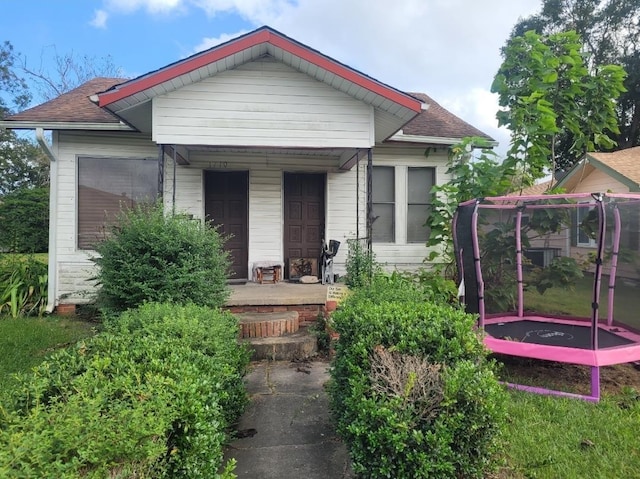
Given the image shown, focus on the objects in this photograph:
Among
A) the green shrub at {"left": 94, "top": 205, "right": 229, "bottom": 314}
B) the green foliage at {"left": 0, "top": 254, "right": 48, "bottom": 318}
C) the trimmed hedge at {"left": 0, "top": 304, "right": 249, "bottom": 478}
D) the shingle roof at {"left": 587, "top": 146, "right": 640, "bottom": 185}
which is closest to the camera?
the trimmed hedge at {"left": 0, "top": 304, "right": 249, "bottom": 478}

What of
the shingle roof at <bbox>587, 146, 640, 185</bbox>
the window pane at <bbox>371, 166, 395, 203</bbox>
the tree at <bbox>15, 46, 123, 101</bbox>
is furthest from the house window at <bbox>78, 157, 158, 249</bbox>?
the tree at <bbox>15, 46, 123, 101</bbox>

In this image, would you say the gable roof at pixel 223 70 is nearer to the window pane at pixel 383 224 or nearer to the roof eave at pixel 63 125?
the roof eave at pixel 63 125

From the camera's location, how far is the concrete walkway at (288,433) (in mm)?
2568

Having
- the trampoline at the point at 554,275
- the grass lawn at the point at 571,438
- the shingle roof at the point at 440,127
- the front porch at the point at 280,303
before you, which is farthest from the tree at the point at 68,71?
the grass lawn at the point at 571,438

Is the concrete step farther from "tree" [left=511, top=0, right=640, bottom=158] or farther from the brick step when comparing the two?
"tree" [left=511, top=0, right=640, bottom=158]

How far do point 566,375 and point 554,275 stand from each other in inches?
51.5

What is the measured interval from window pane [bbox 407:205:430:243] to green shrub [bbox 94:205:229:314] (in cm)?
491

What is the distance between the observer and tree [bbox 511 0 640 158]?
21.1 meters

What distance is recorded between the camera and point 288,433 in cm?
307

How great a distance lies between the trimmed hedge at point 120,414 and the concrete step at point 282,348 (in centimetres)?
223

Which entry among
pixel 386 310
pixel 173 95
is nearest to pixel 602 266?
pixel 386 310

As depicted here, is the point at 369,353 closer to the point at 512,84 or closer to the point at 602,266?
the point at 602,266

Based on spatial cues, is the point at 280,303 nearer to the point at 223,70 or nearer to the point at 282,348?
the point at 282,348

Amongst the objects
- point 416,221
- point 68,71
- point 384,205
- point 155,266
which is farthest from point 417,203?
point 68,71
